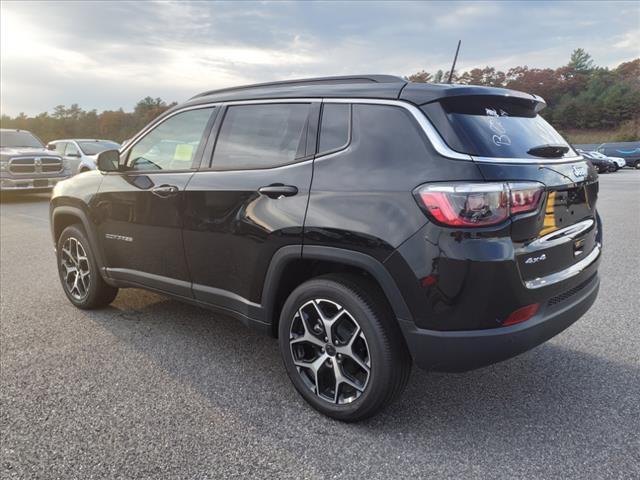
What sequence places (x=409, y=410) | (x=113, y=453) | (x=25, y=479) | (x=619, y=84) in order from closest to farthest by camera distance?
1. (x=25, y=479)
2. (x=113, y=453)
3. (x=409, y=410)
4. (x=619, y=84)

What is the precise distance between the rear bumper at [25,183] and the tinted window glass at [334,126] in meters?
13.3

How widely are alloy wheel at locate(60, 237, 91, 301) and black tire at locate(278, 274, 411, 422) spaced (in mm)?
2481

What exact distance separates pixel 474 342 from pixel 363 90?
1.44 metres

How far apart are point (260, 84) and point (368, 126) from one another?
1.12 m

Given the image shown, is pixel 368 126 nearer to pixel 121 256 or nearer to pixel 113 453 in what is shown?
pixel 113 453

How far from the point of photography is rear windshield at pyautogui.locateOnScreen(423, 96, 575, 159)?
2447 millimetres

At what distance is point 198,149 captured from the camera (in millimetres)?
3555

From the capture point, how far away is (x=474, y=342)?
7.84 feet

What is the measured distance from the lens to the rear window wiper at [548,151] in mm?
2665

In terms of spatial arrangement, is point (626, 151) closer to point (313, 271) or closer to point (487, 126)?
point (487, 126)

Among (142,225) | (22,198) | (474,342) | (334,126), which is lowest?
(22,198)

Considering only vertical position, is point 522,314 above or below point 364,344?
above

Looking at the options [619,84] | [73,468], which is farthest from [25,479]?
[619,84]

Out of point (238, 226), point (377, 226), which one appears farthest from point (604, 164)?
point (377, 226)
